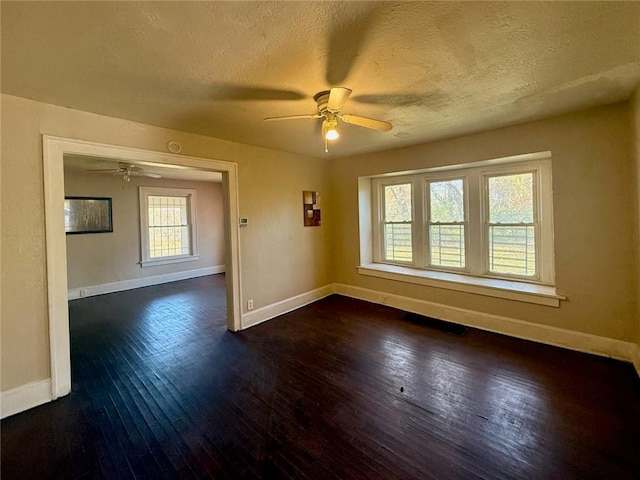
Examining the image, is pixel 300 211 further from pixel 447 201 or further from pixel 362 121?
pixel 362 121

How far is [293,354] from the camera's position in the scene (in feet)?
9.99

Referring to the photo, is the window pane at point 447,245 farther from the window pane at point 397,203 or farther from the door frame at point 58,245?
the door frame at point 58,245

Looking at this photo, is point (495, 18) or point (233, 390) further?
point (233, 390)

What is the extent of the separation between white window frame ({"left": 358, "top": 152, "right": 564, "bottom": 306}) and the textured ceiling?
39.9 inches

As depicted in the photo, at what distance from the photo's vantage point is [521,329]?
129 inches

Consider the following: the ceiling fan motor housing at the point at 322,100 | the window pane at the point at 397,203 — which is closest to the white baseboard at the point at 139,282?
the window pane at the point at 397,203

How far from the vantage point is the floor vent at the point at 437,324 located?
3.51 metres

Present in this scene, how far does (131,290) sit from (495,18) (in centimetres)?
707

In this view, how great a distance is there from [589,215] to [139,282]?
7.64m

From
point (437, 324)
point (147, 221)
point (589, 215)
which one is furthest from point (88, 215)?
point (589, 215)

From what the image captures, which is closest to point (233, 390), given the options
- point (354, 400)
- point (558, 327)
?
point (354, 400)

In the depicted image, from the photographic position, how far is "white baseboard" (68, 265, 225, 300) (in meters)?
5.51

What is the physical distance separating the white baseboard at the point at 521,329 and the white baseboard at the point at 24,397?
3.96 m

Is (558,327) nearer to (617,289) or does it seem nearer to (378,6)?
(617,289)
